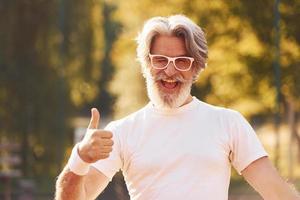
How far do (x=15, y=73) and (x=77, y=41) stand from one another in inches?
51.8

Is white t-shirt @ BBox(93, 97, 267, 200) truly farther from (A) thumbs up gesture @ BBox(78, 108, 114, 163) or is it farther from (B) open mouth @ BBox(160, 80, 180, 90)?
(A) thumbs up gesture @ BBox(78, 108, 114, 163)

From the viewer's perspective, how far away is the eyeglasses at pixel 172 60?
2.78 meters

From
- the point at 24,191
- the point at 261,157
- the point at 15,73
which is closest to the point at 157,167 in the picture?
the point at 261,157

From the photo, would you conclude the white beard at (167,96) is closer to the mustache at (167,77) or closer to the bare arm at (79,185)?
the mustache at (167,77)

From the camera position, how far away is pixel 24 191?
12.5m

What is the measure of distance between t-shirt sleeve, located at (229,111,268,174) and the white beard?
0.50 ft

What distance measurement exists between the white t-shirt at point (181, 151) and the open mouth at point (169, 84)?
2.7 inches

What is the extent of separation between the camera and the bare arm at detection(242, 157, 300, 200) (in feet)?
9.03

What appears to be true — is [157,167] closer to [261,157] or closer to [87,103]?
[261,157]

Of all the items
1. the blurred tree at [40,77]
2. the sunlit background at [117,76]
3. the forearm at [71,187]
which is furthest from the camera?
the blurred tree at [40,77]

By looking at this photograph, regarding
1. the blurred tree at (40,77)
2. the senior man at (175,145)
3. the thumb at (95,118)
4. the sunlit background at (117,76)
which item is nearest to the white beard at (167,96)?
the senior man at (175,145)

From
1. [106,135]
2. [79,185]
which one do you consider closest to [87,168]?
[79,185]

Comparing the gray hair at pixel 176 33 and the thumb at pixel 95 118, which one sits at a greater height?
the gray hair at pixel 176 33

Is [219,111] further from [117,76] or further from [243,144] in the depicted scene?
[117,76]
